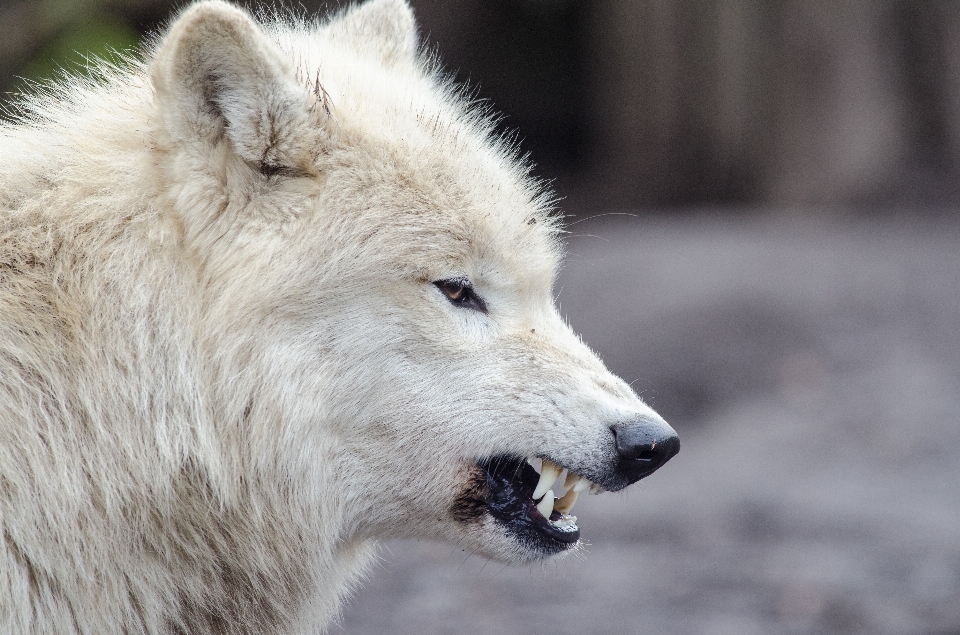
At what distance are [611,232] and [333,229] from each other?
32.8ft

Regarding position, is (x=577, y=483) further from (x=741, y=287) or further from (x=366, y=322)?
(x=741, y=287)

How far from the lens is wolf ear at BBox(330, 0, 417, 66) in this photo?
13.7ft

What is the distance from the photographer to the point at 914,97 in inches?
535

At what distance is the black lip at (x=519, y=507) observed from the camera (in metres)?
3.44

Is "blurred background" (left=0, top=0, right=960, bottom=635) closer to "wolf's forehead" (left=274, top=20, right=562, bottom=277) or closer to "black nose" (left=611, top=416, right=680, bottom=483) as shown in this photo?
"black nose" (left=611, top=416, right=680, bottom=483)

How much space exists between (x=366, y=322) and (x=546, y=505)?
0.92 m

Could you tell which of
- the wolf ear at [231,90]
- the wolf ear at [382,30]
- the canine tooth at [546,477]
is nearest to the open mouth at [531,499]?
the canine tooth at [546,477]

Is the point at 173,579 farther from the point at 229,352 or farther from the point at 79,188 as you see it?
the point at 79,188

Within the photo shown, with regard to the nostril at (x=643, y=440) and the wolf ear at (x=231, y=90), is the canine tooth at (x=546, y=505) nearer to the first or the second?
the nostril at (x=643, y=440)

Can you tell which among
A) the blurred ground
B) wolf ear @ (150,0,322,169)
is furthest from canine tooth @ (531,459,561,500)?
wolf ear @ (150,0,322,169)

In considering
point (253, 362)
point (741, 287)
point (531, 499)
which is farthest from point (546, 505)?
point (741, 287)

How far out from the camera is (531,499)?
3525 millimetres

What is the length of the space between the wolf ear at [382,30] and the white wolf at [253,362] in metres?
0.69

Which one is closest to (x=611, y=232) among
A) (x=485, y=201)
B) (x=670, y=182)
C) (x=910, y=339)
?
(x=670, y=182)
